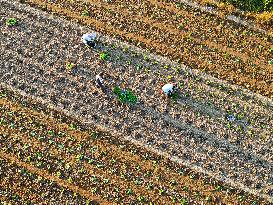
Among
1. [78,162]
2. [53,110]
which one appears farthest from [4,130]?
[78,162]

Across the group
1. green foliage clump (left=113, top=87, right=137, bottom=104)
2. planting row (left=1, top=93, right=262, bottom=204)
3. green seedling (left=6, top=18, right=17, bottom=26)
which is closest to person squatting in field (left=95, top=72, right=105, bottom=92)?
green foliage clump (left=113, top=87, right=137, bottom=104)

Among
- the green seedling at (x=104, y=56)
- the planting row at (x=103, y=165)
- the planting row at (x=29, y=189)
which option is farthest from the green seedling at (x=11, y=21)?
the planting row at (x=29, y=189)

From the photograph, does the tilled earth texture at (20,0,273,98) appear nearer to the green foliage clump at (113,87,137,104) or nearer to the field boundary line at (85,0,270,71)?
the field boundary line at (85,0,270,71)

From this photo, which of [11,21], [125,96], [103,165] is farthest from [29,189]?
[11,21]

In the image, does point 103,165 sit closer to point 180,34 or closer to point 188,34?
point 180,34

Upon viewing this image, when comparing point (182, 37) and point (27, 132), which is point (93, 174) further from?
point (182, 37)

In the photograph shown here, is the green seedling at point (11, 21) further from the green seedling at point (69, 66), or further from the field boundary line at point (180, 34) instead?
the field boundary line at point (180, 34)

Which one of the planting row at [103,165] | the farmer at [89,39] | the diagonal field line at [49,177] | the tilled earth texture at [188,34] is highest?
the tilled earth texture at [188,34]
